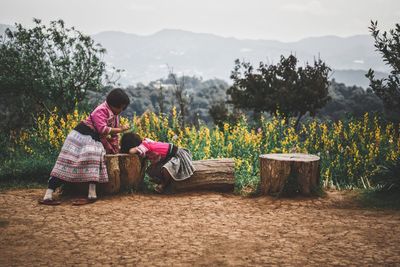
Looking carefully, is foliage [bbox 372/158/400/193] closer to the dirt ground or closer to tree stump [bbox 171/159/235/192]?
the dirt ground

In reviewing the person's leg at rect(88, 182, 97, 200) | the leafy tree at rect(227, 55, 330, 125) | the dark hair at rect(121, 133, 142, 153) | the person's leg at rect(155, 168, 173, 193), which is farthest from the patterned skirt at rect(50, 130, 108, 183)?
the leafy tree at rect(227, 55, 330, 125)

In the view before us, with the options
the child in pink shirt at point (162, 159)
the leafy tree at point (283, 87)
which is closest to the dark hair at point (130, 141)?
the child in pink shirt at point (162, 159)

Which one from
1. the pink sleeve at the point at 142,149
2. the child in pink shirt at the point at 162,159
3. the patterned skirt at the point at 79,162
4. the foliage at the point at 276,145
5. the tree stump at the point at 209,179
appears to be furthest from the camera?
the foliage at the point at 276,145

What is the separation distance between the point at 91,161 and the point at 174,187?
1355 mm

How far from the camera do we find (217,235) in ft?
13.1

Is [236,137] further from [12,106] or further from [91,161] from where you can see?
[12,106]

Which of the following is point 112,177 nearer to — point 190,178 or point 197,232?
point 190,178

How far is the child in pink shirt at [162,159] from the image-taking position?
5750 millimetres

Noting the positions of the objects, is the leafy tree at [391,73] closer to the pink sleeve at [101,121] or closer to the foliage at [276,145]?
the foliage at [276,145]

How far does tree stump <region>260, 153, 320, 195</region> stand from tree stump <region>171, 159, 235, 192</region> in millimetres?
567

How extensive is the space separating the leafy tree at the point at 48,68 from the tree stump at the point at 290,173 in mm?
6901

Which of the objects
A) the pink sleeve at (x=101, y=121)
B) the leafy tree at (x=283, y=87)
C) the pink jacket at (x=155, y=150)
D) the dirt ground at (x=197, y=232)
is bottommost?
the dirt ground at (x=197, y=232)

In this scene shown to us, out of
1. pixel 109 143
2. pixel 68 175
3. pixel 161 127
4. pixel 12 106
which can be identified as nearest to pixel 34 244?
pixel 68 175

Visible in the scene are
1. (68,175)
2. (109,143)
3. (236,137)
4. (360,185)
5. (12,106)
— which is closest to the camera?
(68,175)
